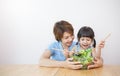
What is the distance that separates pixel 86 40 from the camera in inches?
73.7

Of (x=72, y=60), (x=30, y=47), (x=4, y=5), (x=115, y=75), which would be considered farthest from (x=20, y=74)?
(x=4, y=5)

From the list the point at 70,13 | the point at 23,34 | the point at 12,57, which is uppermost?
the point at 70,13

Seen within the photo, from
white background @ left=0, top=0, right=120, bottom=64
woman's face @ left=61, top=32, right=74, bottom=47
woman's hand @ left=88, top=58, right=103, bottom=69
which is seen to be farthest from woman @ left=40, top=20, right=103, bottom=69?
white background @ left=0, top=0, right=120, bottom=64

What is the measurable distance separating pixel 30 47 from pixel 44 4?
22.8 inches

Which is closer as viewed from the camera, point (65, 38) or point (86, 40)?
point (86, 40)

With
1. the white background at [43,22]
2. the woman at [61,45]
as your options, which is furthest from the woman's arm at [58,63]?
the white background at [43,22]

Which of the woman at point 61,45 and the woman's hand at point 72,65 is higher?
the woman at point 61,45

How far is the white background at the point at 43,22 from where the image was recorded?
285cm

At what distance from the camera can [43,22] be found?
9.61ft

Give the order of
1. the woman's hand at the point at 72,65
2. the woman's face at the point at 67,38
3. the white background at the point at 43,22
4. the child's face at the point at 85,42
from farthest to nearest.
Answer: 1. the white background at the point at 43,22
2. the woman's face at the point at 67,38
3. the child's face at the point at 85,42
4. the woman's hand at the point at 72,65

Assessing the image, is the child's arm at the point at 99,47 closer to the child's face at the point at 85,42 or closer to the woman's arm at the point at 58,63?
the child's face at the point at 85,42

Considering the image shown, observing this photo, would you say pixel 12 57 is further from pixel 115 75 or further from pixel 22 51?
pixel 115 75

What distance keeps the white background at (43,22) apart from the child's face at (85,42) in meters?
0.99

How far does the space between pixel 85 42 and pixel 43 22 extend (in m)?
1.17
